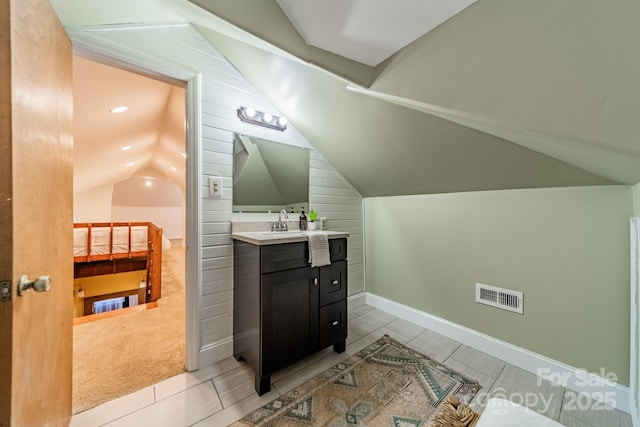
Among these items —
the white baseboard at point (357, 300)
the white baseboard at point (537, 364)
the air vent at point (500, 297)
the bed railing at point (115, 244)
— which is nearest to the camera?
the white baseboard at point (537, 364)

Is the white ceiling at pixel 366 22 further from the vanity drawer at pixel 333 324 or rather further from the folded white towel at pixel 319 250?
the vanity drawer at pixel 333 324

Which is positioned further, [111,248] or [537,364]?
[111,248]

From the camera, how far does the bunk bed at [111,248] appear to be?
3.77 m

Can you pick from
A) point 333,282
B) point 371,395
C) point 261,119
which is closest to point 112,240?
point 261,119

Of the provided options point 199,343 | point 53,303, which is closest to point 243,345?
point 199,343

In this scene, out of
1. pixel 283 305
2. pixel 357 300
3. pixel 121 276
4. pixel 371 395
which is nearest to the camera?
pixel 371 395

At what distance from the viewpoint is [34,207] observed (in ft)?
2.78

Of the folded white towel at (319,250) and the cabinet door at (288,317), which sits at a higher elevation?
the folded white towel at (319,250)

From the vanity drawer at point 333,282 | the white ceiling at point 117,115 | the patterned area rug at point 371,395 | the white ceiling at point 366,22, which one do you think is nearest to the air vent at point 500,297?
the patterned area rug at point 371,395

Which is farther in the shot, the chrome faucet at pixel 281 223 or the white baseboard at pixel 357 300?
the white baseboard at pixel 357 300

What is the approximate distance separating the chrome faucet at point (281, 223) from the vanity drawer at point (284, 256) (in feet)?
1.70

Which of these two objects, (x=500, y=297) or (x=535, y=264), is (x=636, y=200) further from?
(x=500, y=297)

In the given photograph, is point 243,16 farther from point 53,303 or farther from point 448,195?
point 448,195

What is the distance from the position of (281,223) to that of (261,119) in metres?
0.91
